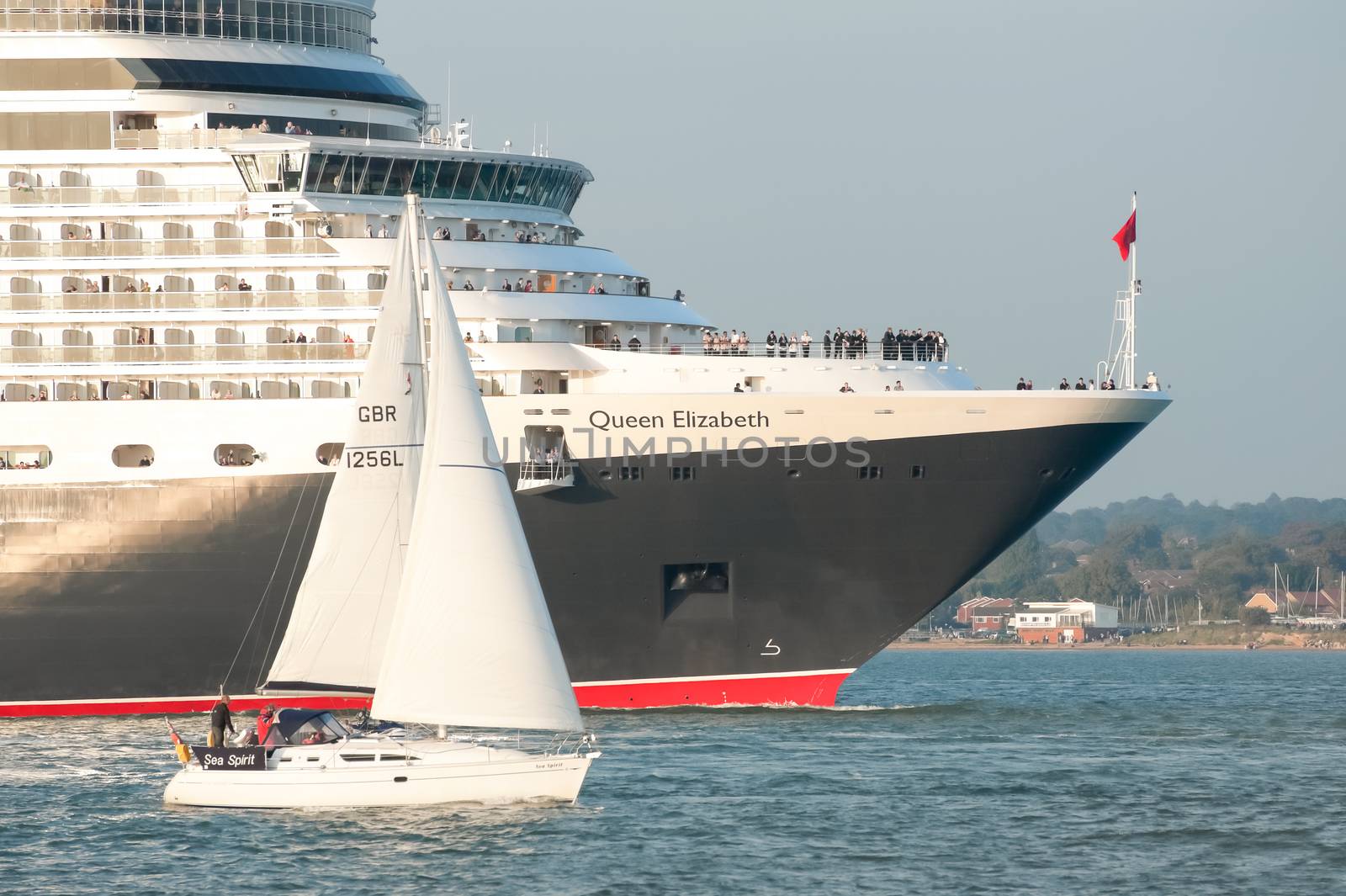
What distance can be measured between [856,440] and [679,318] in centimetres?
650

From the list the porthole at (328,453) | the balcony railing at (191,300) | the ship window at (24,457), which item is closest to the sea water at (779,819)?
the ship window at (24,457)

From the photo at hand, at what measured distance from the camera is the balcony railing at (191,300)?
48688 millimetres

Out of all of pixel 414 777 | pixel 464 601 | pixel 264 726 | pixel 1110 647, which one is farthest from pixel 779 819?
pixel 1110 647

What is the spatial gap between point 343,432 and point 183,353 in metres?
4.90

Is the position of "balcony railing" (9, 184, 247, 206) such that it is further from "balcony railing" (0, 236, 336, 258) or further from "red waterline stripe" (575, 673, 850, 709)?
"red waterline stripe" (575, 673, 850, 709)

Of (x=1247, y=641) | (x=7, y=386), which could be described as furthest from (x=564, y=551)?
(x=1247, y=641)

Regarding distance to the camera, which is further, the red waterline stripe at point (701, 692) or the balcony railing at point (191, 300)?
the balcony railing at point (191, 300)

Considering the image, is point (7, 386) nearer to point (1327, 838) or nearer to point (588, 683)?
point (588, 683)

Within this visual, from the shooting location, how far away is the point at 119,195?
5009 cm

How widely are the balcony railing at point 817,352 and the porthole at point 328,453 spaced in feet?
21.8

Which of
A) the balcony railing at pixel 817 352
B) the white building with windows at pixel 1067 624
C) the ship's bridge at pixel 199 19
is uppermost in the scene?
the ship's bridge at pixel 199 19

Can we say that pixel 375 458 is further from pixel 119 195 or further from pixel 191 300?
pixel 119 195

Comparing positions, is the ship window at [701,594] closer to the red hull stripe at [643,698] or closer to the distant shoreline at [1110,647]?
the red hull stripe at [643,698]

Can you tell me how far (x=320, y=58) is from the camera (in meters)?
53.2
